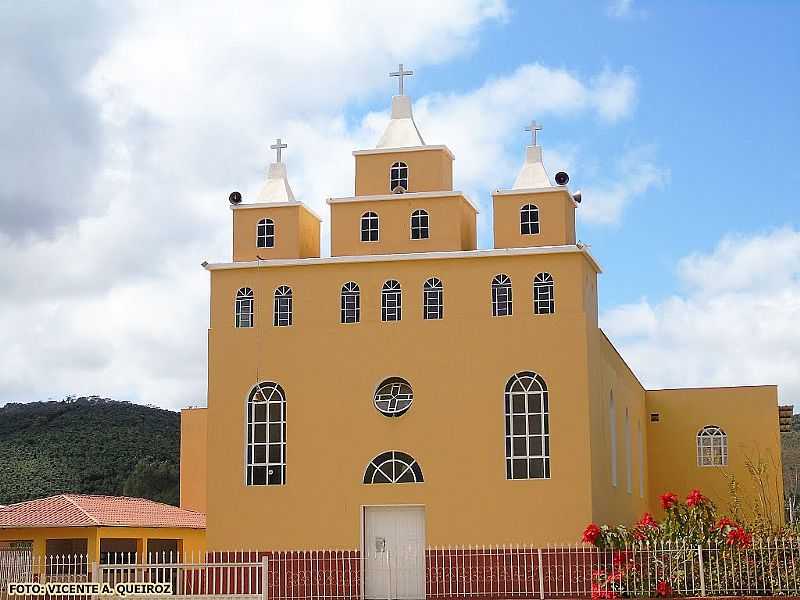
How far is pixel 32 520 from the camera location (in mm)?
31750

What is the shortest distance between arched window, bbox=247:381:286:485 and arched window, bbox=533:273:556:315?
5.46 meters

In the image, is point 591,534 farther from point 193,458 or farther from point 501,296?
point 193,458

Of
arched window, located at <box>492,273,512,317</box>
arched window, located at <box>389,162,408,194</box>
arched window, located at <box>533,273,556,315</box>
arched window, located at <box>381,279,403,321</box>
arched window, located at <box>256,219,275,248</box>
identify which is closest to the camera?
arched window, located at <box>533,273,556,315</box>

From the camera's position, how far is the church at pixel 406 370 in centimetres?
2550

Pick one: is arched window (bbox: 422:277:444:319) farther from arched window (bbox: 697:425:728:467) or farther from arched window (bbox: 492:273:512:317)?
arched window (bbox: 697:425:728:467)

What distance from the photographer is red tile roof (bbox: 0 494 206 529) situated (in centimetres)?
3139

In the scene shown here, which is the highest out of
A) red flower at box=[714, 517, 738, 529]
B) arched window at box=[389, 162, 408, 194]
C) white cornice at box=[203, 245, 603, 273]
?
arched window at box=[389, 162, 408, 194]

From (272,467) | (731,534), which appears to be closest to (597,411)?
(731,534)

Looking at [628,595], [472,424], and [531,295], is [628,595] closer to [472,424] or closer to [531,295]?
[472,424]

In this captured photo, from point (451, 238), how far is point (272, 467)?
589cm

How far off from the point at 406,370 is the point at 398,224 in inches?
121

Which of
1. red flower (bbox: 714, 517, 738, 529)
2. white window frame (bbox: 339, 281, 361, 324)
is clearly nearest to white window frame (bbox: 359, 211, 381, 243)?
white window frame (bbox: 339, 281, 361, 324)

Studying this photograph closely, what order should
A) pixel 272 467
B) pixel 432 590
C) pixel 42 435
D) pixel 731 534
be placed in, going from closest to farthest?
pixel 731 534
pixel 432 590
pixel 272 467
pixel 42 435

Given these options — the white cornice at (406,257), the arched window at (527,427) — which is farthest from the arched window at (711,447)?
the arched window at (527,427)
